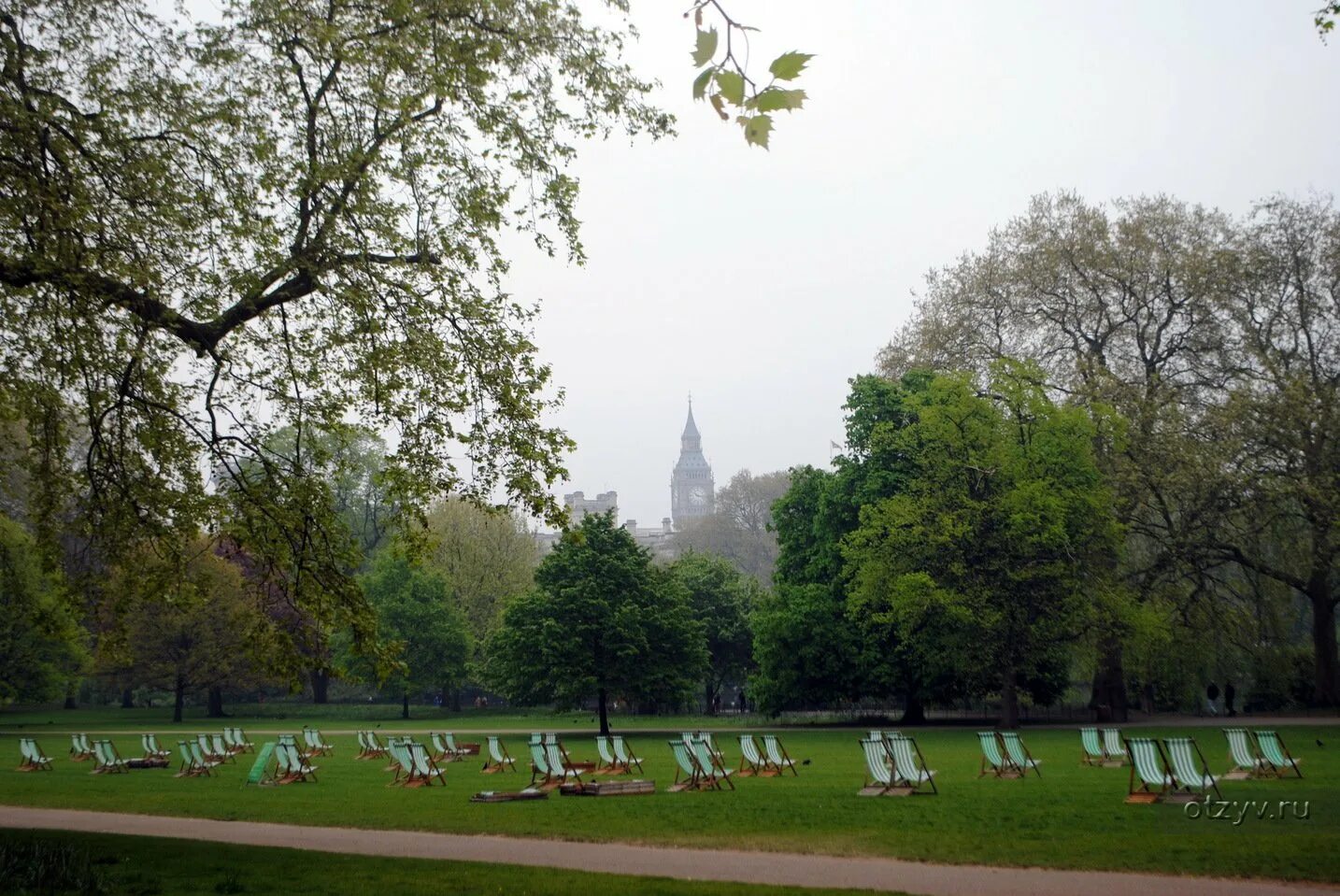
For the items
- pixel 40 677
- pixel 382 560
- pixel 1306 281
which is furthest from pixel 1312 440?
pixel 40 677

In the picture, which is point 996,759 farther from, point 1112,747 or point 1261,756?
point 1261,756

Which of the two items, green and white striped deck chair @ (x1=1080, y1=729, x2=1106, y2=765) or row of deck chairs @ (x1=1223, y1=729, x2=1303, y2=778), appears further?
green and white striped deck chair @ (x1=1080, y1=729, x2=1106, y2=765)

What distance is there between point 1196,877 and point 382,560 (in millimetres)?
52987

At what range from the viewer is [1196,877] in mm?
11242

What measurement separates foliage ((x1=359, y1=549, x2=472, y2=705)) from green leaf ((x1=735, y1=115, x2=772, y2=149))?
2262 inches

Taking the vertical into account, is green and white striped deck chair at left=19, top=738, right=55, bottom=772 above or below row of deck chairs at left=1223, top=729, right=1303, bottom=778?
above

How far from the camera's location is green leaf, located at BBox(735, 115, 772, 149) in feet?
16.8

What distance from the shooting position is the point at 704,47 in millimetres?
5051

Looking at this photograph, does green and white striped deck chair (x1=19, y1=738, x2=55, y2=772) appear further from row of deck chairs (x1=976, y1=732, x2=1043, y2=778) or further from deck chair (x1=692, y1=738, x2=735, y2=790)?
row of deck chairs (x1=976, y1=732, x2=1043, y2=778)

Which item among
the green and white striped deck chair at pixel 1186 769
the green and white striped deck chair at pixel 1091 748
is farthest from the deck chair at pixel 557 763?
the green and white striped deck chair at pixel 1186 769

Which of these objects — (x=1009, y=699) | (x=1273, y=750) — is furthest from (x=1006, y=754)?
(x=1009, y=699)

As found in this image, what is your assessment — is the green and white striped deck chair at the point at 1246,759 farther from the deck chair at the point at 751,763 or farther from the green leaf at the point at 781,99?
the green leaf at the point at 781,99

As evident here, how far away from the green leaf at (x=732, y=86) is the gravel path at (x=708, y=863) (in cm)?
829

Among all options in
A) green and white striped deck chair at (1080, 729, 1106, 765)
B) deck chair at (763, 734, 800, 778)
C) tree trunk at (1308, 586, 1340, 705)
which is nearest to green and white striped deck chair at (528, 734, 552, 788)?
deck chair at (763, 734, 800, 778)
